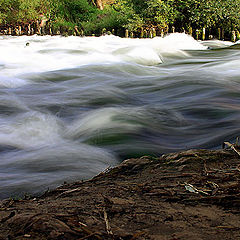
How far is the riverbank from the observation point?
46.1 inches

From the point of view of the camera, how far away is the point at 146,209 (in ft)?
4.62

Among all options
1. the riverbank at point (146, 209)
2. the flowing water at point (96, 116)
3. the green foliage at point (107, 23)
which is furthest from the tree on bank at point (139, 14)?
the riverbank at point (146, 209)

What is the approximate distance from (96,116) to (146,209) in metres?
3.23

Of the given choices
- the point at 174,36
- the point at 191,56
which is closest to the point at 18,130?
the point at 191,56

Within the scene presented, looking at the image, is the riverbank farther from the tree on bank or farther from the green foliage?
the green foliage

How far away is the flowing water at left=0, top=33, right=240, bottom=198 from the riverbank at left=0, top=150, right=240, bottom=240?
100 cm

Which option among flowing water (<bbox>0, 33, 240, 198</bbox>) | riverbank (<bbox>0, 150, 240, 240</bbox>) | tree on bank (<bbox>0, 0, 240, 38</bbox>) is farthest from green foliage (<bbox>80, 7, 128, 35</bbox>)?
riverbank (<bbox>0, 150, 240, 240</bbox>)

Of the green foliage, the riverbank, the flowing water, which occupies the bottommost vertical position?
the flowing water

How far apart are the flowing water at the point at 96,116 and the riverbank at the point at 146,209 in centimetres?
100

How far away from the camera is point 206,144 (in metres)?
3.55

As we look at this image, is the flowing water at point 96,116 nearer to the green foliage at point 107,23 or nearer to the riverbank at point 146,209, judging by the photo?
the riverbank at point 146,209

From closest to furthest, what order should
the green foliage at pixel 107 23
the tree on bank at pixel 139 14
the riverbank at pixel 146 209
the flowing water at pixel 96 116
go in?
the riverbank at pixel 146 209 → the flowing water at pixel 96 116 → the tree on bank at pixel 139 14 → the green foliage at pixel 107 23

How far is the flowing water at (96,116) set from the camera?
10.4 ft

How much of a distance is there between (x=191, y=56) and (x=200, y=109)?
6868mm
